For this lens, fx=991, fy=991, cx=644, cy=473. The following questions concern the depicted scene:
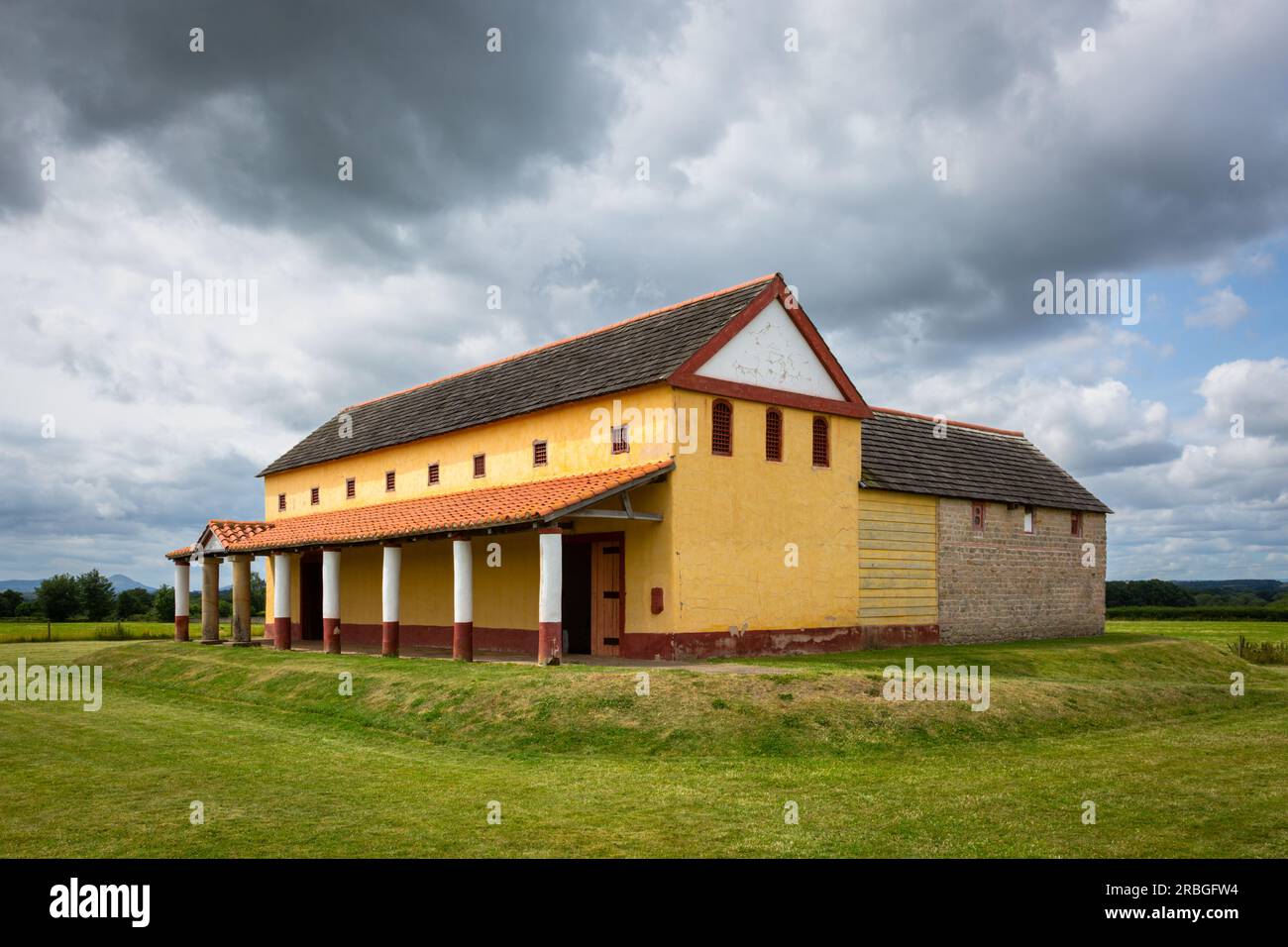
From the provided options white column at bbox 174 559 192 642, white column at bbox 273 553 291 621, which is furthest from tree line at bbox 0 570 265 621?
white column at bbox 273 553 291 621

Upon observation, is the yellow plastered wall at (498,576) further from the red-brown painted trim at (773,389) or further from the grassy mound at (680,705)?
the grassy mound at (680,705)

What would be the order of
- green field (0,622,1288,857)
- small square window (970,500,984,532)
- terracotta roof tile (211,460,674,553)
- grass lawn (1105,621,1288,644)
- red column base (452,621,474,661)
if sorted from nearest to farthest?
green field (0,622,1288,857) < terracotta roof tile (211,460,674,553) < red column base (452,621,474,661) < small square window (970,500,984,532) < grass lawn (1105,621,1288,644)

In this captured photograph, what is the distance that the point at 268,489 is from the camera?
3847cm

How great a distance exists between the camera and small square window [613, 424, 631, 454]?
69.5ft

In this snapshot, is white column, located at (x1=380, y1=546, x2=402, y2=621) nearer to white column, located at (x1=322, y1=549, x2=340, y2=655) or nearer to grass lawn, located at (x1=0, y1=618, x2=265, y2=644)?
white column, located at (x1=322, y1=549, x2=340, y2=655)

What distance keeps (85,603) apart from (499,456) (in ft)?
170

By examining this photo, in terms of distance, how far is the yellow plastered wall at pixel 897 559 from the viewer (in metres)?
24.3

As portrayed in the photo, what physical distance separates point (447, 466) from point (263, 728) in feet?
41.4

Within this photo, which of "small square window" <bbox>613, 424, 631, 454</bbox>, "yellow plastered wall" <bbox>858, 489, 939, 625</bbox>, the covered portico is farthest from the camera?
"yellow plastered wall" <bbox>858, 489, 939, 625</bbox>

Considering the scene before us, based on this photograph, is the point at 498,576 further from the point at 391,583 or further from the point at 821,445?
the point at 821,445

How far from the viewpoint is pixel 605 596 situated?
21422mm

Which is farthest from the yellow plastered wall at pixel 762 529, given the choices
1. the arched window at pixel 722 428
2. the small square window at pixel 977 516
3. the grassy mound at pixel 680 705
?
the small square window at pixel 977 516

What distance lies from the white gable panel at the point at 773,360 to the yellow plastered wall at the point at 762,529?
0.59m

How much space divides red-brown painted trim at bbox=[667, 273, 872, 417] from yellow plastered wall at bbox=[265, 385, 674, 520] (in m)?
0.75
